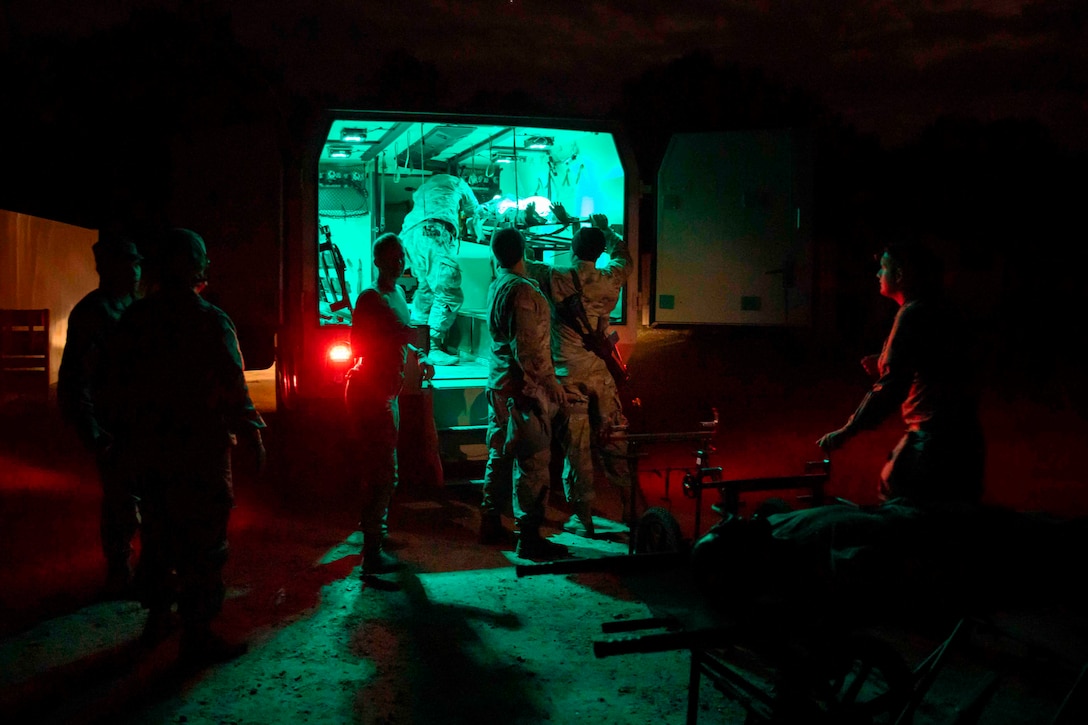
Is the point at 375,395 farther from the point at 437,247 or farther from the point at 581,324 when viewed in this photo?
the point at 437,247

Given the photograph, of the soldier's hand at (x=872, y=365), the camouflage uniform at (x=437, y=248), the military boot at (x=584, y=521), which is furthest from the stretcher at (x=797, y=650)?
the camouflage uniform at (x=437, y=248)

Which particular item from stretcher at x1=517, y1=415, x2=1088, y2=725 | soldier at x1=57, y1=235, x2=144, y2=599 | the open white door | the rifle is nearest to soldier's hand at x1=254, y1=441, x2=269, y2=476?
soldier at x1=57, y1=235, x2=144, y2=599

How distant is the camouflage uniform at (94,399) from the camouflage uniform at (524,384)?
6.79ft

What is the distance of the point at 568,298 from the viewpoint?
19.0 feet

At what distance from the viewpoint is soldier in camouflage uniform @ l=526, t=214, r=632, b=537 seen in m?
5.62

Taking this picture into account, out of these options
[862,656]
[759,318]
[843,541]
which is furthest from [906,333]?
[759,318]

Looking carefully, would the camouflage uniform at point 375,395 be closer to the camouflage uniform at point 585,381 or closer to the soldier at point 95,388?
the soldier at point 95,388

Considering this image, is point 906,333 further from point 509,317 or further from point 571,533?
point 571,533

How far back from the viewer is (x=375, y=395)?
4.66 m

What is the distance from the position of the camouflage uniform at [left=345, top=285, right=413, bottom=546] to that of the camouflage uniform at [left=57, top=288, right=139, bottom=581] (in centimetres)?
116

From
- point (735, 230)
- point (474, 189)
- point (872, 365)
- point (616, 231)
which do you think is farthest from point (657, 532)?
point (474, 189)

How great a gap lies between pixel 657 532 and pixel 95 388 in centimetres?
267

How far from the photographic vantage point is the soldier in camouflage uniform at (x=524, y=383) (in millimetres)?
5039

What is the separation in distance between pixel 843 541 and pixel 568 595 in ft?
7.94
